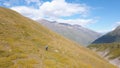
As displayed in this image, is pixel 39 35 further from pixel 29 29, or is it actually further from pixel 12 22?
pixel 12 22

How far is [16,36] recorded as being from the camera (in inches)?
4382

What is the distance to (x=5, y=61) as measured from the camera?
270 ft

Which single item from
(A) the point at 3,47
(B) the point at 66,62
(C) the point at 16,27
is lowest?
(B) the point at 66,62

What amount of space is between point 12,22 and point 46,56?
45848 millimetres

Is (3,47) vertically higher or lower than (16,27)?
lower

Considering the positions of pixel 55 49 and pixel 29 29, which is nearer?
pixel 55 49

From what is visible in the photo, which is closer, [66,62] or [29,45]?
[66,62]

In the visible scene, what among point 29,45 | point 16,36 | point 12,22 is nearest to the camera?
point 29,45

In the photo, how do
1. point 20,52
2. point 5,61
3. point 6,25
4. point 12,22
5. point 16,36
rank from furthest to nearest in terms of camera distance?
point 12,22 → point 6,25 → point 16,36 → point 20,52 → point 5,61

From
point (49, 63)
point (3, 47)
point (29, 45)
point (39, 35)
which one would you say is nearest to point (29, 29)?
point (39, 35)

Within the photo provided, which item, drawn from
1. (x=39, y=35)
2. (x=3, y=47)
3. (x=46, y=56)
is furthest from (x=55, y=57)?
(x=39, y=35)

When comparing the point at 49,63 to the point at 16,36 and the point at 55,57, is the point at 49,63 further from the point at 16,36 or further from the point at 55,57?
the point at 16,36

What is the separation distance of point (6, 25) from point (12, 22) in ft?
29.6

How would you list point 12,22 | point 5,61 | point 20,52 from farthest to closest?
point 12,22, point 20,52, point 5,61
